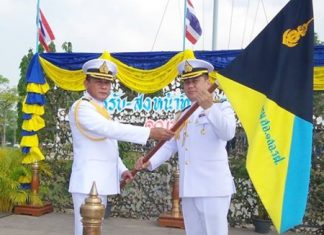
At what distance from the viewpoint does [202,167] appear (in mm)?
2600

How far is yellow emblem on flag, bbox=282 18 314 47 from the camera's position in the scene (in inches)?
84.2

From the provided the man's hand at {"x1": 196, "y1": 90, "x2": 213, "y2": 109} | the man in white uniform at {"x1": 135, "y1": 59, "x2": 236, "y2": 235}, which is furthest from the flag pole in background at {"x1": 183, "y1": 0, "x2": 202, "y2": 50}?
the man's hand at {"x1": 196, "y1": 90, "x2": 213, "y2": 109}

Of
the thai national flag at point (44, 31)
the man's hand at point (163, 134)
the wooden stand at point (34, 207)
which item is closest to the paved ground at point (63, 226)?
the wooden stand at point (34, 207)

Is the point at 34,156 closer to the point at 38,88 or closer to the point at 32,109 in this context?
the point at 32,109

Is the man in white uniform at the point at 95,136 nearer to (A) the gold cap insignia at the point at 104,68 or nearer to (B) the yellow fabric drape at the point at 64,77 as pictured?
(A) the gold cap insignia at the point at 104,68

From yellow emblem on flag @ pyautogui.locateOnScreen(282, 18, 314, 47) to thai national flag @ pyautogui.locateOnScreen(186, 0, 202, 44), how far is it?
3.85m

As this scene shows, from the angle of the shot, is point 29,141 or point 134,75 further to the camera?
point 29,141

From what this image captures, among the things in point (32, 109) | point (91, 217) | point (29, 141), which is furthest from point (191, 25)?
point (91, 217)

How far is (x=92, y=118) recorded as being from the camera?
270 centimetres

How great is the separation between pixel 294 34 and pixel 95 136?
1355 mm

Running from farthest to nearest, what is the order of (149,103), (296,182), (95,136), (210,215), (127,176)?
(149,103), (127,176), (95,136), (210,215), (296,182)

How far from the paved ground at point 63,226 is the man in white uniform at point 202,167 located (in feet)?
9.09

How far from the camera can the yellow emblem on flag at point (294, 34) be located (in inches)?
84.2

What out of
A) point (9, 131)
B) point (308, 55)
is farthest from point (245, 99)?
point (9, 131)
